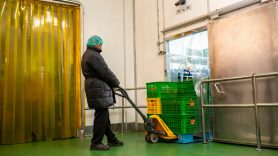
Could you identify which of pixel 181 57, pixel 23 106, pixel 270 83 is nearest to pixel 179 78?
pixel 181 57

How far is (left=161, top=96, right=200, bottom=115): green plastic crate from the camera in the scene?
4121 millimetres

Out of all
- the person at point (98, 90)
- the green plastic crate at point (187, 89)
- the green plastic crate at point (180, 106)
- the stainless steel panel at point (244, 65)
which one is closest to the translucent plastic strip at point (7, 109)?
the person at point (98, 90)

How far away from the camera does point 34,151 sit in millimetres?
3812

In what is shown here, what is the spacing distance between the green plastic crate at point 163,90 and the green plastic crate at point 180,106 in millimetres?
105

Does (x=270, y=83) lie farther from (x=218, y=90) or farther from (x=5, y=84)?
(x=5, y=84)

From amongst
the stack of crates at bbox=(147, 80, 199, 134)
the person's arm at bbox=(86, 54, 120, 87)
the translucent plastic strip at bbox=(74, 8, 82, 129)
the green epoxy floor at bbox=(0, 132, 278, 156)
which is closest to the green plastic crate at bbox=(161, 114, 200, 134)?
the stack of crates at bbox=(147, 80, 199, 134)

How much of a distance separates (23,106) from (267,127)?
3.71 m

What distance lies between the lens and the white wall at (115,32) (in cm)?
571

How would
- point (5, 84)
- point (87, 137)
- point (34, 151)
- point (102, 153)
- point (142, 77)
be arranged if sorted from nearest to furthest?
point (102, 153) → point (34, 151) → point (5, 84) → point (87, 137) → point (142, 77)

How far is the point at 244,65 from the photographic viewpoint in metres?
3.88

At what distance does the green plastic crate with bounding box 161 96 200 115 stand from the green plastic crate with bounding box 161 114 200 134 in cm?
6

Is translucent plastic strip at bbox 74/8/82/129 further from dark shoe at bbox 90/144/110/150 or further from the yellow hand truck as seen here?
dark shoe at bbox 90/144/110/150

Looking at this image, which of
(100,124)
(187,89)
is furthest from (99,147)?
(187,89)

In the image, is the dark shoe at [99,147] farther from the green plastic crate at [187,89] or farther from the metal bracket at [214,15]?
the metal bracket at [214,15]
